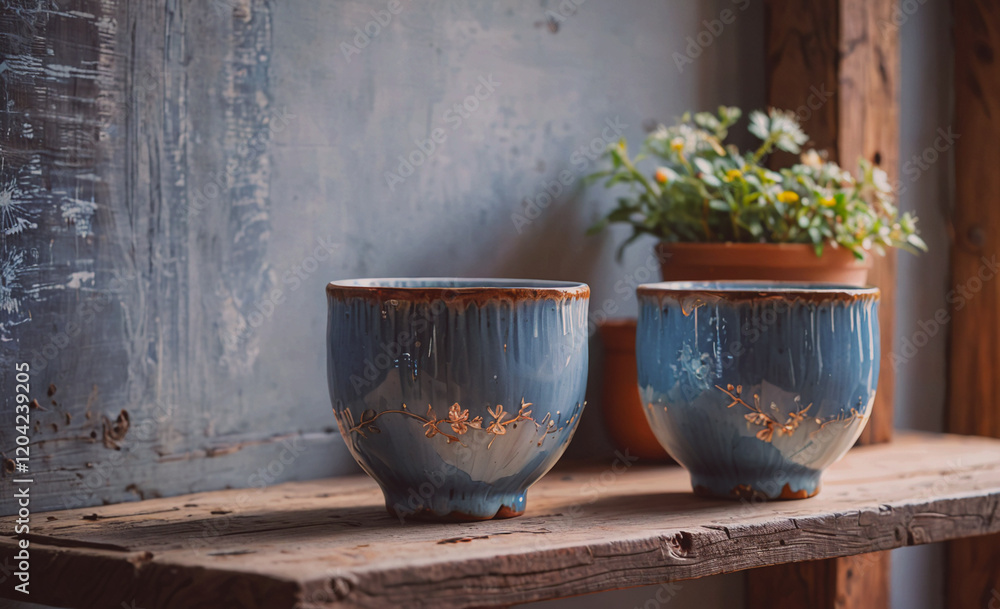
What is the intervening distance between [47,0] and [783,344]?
0.73m

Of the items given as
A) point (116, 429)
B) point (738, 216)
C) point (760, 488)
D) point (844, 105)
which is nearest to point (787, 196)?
point (738, 216)

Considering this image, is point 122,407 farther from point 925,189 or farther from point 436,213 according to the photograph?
point 925,189

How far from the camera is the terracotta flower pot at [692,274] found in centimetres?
107

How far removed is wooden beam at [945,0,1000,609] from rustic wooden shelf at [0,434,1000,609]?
0.45m

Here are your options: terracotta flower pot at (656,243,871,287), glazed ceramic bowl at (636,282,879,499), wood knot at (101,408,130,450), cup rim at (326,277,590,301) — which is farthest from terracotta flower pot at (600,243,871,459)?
wood knot at (101,408,130,450)

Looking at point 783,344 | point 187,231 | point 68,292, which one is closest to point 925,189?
point 783,344

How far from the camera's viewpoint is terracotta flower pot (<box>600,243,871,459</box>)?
3.51ft

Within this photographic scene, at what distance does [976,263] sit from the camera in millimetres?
1432

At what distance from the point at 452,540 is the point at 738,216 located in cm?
56

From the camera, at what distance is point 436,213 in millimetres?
1062

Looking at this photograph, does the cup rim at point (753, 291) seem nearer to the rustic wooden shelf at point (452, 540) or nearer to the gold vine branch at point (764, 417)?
the gold vine branch at point (764, 417)

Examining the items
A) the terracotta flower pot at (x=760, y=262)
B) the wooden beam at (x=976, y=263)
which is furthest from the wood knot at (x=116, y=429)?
the wooden beam at (x=976, y=263)

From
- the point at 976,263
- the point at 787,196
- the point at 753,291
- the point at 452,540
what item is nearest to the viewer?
the point at 452,540

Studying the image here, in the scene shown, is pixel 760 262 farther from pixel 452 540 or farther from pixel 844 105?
pixel 452 540
